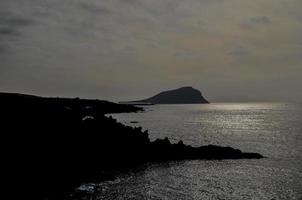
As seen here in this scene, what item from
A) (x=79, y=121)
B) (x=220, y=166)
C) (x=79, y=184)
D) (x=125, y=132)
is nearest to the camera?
(x=79, y=184)

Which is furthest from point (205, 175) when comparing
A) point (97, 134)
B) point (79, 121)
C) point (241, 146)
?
point (241, 146)

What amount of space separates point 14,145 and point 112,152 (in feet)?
70.3

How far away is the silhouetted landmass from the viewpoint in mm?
41562

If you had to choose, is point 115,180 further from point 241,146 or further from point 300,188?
point 241,146

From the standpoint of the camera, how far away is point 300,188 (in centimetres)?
4638

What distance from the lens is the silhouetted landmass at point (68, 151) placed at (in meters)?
41.6

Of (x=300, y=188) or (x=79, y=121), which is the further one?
(x=79, y=121)

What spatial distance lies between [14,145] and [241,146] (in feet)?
210

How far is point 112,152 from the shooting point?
207 ft

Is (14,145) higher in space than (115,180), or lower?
higher

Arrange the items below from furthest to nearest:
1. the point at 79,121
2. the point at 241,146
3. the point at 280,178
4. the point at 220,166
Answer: the point at 241,146 < the point at 79,121 < the point at 220,166 < the point at 280,178

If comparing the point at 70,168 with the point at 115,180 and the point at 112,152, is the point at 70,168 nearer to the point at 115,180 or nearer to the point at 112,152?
the point at 115,180

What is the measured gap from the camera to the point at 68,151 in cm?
5219

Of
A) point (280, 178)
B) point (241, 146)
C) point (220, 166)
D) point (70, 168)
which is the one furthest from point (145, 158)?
point (241, 146)
